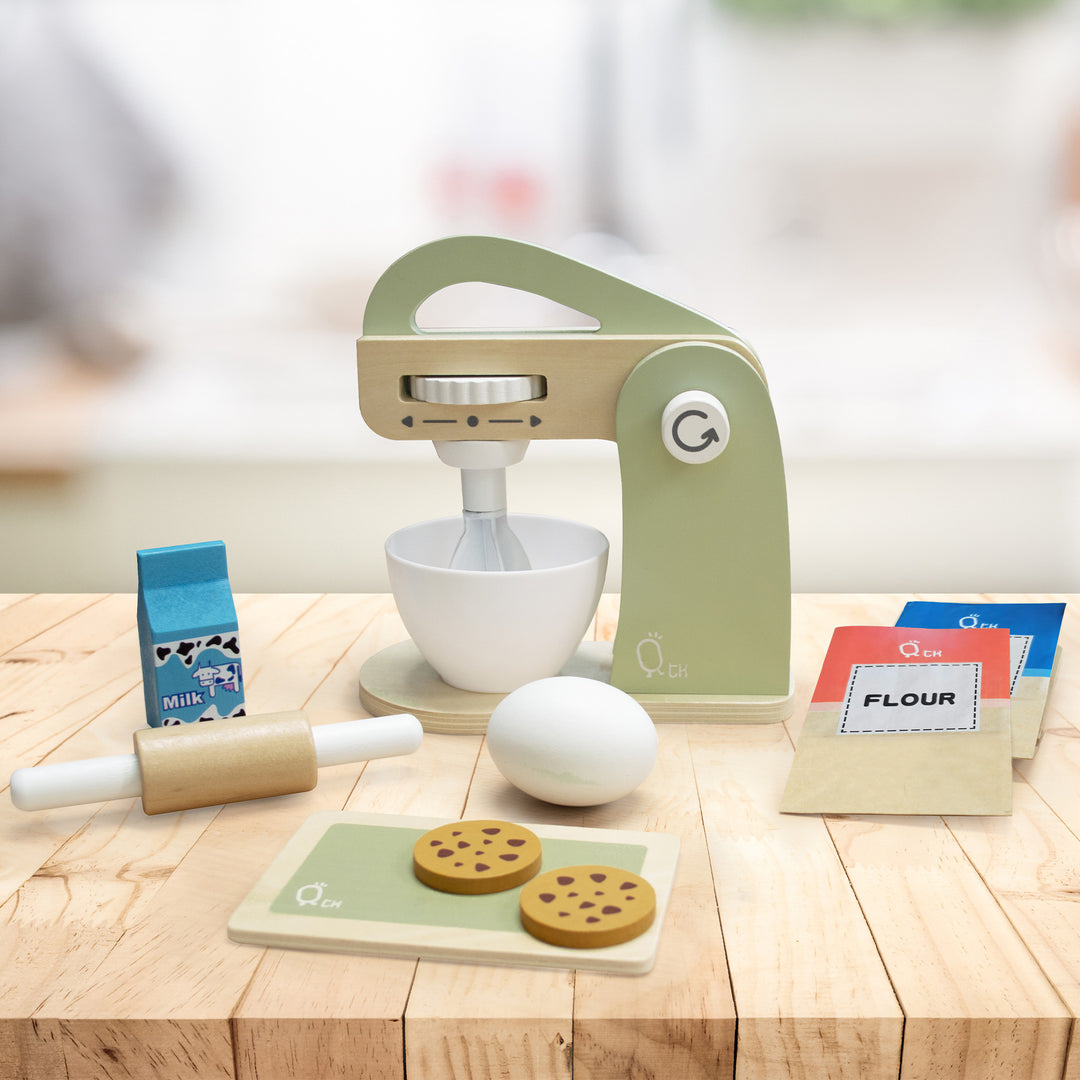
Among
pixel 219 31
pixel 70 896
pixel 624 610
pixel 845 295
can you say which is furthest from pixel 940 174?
pixel 70 896

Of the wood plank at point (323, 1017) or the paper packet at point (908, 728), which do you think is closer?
the wood plank at point (323, 1017)

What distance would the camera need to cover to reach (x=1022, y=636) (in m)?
0.83

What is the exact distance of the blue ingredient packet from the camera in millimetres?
728

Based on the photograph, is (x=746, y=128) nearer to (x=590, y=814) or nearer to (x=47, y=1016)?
(x=590, y=814)

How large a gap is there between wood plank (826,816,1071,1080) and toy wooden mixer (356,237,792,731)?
0.72 ft

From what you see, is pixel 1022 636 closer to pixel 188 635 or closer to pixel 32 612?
pixel 188 635

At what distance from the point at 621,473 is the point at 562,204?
0.51 meters

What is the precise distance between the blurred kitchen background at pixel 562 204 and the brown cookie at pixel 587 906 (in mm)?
755

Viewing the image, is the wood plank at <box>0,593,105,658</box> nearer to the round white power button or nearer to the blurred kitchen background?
the blurred kitchen background

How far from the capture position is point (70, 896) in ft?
1.80

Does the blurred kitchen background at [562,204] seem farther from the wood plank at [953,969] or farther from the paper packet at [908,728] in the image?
the wood plank at [953,969]

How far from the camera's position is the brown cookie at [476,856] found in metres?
0.53

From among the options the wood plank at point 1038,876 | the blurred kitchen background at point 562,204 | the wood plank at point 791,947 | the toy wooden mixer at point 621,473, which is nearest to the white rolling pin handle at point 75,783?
the toy wooden mixer at point 621,473

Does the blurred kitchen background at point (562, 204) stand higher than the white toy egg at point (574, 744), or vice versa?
the blurred kitchen background at point (562, 204)
